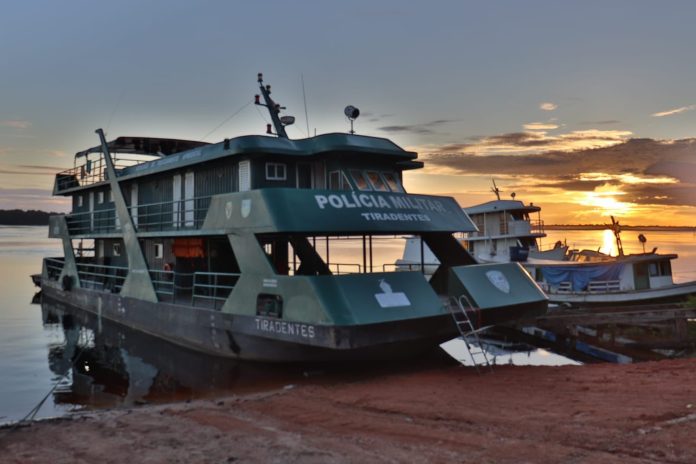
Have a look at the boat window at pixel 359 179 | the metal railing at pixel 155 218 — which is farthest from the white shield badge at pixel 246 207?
the boat window at pixel 359 179

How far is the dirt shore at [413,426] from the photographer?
648 centimetres

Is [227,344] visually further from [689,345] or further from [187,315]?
[689,345]

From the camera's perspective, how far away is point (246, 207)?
12.7 m

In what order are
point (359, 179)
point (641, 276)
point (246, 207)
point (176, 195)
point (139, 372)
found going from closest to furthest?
point (246, 207)
point (359, 179)
point (139, 372)
point (176, 195)
point (641, 276)

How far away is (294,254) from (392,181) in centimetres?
370

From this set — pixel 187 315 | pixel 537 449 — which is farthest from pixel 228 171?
pixel 537 449

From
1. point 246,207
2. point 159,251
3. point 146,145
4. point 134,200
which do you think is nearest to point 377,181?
point 246,207

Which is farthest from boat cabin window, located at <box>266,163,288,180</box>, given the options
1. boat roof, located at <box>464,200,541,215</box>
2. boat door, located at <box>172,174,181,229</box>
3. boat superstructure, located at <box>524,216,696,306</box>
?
boat roof, located at <box>464,200,541,215</box>

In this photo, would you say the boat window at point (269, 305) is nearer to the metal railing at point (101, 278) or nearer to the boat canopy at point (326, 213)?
the boat canopy at point (326, 213)

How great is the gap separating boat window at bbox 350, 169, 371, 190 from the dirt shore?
18.8ft

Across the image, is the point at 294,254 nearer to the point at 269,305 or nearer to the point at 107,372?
the point at 269,305

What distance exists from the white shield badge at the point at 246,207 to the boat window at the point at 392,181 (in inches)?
173

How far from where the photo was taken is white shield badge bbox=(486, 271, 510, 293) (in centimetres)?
1344

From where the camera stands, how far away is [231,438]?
24.1 ft
